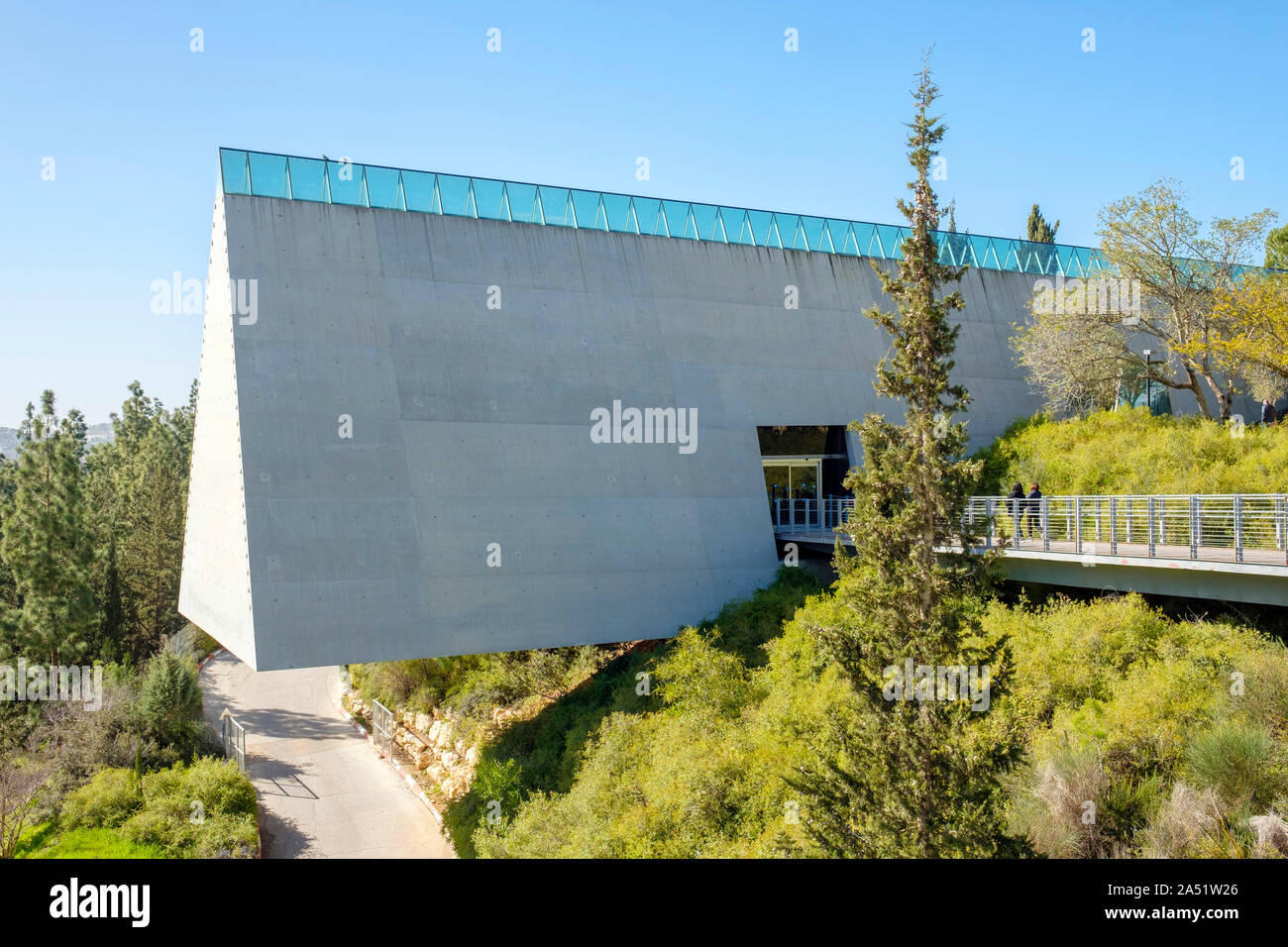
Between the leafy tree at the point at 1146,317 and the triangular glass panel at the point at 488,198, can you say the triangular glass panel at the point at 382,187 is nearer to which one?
the triangular glass panel at the point at 488,198

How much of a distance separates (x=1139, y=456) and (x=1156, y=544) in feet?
22.0

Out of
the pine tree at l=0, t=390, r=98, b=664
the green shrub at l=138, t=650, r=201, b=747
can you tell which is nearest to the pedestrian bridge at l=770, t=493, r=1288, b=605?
the green shrub at l=138, t=650, r=201, b=747

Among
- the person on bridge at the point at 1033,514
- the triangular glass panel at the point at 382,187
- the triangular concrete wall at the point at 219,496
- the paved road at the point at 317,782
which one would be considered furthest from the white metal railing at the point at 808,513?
the triangular concrete wall at the point at 219,496

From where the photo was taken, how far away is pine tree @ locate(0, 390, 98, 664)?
27609 mm

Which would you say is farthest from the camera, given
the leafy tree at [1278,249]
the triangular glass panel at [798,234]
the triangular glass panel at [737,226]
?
the leafy tree at [1278,249]

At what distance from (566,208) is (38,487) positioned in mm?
19971

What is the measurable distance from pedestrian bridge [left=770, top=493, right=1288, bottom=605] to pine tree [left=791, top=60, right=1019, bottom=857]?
0.76 m

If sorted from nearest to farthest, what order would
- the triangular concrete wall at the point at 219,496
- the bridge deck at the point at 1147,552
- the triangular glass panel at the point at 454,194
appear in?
the bridge deck at the point at 1147,552 < the triangular concrete wall at the point at 219,496 < the triangular glass panel at the point at 454,194

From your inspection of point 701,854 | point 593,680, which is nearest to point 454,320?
point 593,680

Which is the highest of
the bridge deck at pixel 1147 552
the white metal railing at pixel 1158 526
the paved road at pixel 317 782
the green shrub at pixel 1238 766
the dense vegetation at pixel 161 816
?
the white metal railing at pixel 1158 526

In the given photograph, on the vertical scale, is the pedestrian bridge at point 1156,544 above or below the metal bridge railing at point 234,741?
above

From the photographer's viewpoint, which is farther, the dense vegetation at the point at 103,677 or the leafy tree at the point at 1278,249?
the leafy tree at the point at 1278,249

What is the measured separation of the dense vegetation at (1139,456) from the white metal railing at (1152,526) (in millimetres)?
2115

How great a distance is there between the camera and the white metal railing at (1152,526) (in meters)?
13.1
